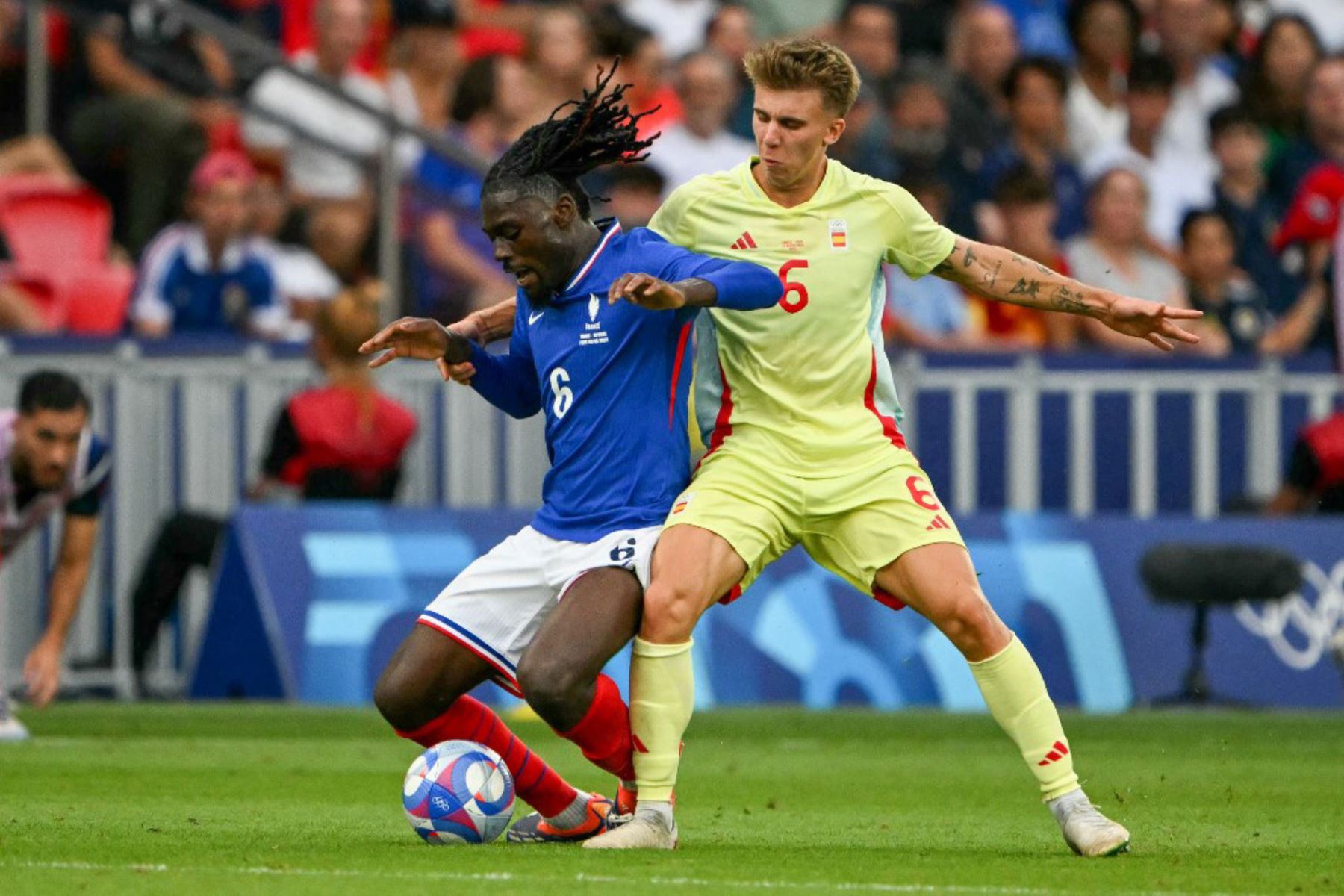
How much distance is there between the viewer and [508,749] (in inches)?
309

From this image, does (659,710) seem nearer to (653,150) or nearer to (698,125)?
(698,125)

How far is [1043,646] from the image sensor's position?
13844mm

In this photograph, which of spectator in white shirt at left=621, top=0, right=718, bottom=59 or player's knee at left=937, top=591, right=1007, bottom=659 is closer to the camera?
player's knee at left=937, top=591, right=1007, bottom=659

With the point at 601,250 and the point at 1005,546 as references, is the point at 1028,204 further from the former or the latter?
the point at 601,250

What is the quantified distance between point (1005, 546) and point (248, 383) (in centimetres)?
442

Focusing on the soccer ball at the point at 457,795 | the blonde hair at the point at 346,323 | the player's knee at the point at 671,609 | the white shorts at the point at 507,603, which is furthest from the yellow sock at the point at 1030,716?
the blonde hair at the point at 346,323

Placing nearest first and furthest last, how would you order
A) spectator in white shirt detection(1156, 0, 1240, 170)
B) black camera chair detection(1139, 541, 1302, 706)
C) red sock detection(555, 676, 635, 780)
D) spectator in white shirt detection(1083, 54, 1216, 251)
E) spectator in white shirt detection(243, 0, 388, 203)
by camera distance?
red sock detection(555, 676, 635, 780)
black camera chair detection(1139, 541, 1302, 706)
spectator in white shirt detection(243, 0, 388, 203)
spectator in white shirt detection(1083, 54, 1216, 251)
spectator in white shirt detection(1156, 0, 1240, 170)

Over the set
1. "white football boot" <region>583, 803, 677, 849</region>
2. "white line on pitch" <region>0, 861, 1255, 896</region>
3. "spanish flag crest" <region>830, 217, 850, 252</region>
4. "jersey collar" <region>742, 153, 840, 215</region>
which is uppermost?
"jersey collar" <region>742, 153, 840, 215</region>

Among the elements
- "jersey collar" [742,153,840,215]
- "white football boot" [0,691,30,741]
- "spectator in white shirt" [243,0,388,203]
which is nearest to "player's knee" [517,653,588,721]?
"jersey collar" [742,153,840,215]

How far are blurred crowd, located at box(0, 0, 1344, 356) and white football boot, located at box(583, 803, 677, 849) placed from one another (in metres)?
8.14

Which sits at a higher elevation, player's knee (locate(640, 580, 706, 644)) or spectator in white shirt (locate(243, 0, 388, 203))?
spectator in white shirt (locate(243, 0, 388, 203))

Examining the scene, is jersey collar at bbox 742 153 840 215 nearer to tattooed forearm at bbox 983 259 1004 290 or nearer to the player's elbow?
the player's elbow

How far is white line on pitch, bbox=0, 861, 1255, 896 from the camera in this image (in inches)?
252

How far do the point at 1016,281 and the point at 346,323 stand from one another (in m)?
7.03
